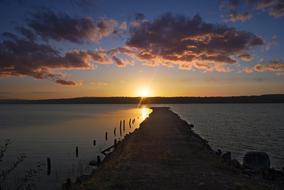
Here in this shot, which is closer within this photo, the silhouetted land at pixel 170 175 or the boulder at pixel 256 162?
the silhouetted land at pixel 170 175

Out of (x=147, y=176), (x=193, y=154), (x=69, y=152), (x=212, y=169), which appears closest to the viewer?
(x=147, y=176)

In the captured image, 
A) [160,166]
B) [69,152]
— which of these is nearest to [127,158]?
[160,166]

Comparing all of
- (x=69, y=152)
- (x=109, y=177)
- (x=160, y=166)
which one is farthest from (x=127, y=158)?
(x=69, y=152)

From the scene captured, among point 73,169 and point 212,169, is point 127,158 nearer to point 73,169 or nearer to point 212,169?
point 73,169

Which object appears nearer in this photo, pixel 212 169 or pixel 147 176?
pixel 147 176

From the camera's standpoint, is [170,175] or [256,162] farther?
[256,162]

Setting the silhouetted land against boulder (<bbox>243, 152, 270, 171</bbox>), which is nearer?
the silhouetted land

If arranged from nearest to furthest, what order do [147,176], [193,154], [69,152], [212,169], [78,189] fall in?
[78,189] → [147,176] → [212,169] → [193,154] → [69,152]

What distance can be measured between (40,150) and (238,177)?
3009 cm

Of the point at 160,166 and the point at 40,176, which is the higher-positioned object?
the point at 160,166

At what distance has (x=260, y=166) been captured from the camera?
1084 inches

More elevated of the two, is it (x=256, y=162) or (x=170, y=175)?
(x=170, y=175)

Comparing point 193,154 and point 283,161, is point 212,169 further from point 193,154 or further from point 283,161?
point 283,161

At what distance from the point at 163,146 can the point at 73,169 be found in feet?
33.7
